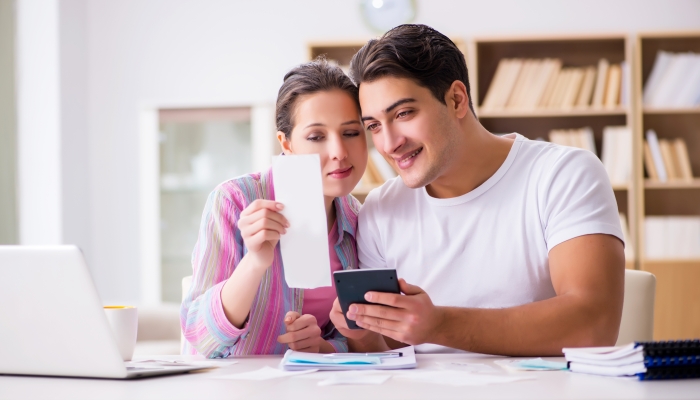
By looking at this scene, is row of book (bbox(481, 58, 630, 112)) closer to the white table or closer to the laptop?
the white table

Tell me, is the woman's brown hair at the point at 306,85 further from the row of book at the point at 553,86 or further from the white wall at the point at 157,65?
the white wall at the point at 157,65

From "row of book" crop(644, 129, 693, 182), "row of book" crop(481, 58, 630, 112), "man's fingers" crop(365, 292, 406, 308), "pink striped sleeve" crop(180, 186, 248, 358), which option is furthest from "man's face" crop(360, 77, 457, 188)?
"row of book" crop(644, 129, 693, 182)

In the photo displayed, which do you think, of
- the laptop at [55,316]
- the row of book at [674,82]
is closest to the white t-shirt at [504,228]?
the laptop at [55,316]

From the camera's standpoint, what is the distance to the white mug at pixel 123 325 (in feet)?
4.58

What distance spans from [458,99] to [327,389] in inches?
39.1

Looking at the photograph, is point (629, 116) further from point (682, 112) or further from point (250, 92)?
point (250, 92)

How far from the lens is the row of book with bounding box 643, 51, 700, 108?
3.88m

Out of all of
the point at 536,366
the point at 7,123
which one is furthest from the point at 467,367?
the point at 7,123

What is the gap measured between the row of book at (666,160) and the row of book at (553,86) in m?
0.29

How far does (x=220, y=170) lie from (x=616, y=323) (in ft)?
10.9

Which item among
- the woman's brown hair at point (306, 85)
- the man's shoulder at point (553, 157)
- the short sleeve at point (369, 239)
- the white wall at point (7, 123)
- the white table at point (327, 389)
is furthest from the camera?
the white wall at point (7, 123)

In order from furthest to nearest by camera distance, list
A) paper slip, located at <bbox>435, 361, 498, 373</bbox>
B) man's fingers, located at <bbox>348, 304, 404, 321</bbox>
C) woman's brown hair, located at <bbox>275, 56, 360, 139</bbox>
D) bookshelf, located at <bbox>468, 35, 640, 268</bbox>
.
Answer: bookshelf, located at <bbox>468, 35, 640, 268</bbox>
woman's brown hair, located at <bbox>275, 56, 360, 139</bbox>
man's fingers, located at <bbox>348, 304, 404, 321</bbox>
paper slip, located at <bbox>435, 361, 498, 373</bbox>

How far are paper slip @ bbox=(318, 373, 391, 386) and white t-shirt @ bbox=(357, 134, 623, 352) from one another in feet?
1.90

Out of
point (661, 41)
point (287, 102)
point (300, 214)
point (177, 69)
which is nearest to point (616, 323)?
point (300, 214)
